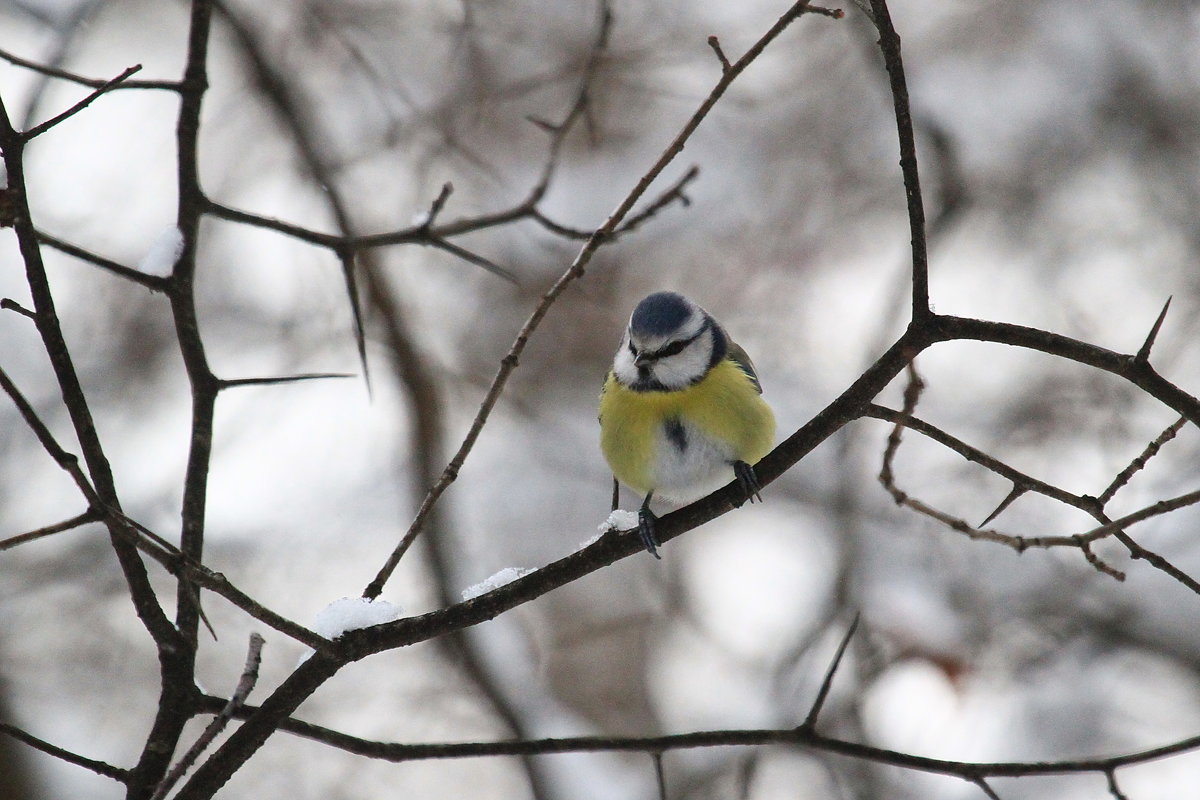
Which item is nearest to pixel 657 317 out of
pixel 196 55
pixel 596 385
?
pixel 196 55

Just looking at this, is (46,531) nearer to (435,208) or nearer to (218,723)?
(218,723)

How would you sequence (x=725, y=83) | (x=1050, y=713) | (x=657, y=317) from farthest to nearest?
(x=1050, y=713) < (x=657, y=317) < (x=725, y=83)

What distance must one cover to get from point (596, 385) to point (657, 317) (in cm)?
518

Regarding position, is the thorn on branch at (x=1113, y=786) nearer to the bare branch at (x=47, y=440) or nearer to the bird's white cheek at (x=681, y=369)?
the bare branch at (x=47, y=440)

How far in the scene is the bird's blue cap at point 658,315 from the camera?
358 centimetres

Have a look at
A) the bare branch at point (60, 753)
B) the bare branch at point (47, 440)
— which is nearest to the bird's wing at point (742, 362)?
the bare branch at point (60, 753)

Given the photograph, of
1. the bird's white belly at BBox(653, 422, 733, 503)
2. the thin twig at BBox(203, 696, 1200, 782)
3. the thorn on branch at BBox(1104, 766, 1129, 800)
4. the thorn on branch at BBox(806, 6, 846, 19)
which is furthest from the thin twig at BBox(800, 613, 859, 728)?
the bird's white belly at BBox(653, 422, 733, 503)

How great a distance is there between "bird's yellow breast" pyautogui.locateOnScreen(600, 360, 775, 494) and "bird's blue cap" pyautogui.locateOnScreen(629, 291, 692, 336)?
→ 0.85 ft

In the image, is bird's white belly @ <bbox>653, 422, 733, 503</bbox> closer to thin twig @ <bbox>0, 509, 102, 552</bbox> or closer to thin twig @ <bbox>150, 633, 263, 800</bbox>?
thin twig @ <bbox>150, 633, 263, 800</bbox>

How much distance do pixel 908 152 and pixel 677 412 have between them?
1848 millimetres

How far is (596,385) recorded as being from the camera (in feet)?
28.7

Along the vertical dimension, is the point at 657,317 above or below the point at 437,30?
below

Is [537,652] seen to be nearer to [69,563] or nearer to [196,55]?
[69,563]

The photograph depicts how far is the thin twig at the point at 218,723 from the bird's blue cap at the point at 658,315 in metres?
1.98
